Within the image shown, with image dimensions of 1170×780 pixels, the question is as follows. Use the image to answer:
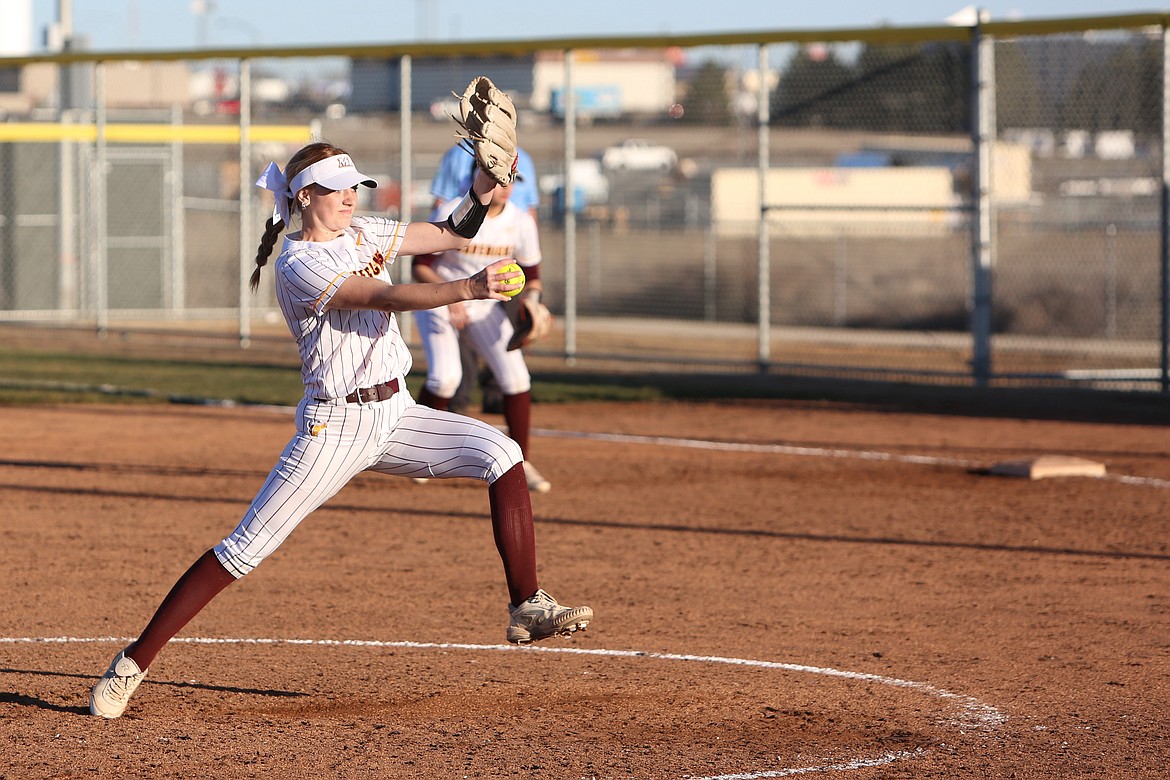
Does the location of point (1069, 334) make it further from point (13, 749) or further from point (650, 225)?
point (13, 749)

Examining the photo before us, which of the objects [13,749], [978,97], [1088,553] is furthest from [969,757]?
[978,97]

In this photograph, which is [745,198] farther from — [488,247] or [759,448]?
[488,247]

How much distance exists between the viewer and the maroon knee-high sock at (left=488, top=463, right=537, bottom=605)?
5.17 metres

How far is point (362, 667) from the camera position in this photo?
5777 mm

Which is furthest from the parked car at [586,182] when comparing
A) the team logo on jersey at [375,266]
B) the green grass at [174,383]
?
the team logo on jersey at [375,266]

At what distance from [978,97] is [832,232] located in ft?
57.8

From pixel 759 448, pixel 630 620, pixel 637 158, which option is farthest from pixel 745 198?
pixel 630 620

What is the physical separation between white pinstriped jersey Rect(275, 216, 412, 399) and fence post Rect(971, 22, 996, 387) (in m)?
10.3

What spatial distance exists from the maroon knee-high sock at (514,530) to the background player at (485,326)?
3966 mm

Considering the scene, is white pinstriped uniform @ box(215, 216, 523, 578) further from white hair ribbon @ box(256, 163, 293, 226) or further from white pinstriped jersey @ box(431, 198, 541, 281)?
white pinstriped jersey @ box(431, 198, 541, 281)

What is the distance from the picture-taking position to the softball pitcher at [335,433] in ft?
16.5

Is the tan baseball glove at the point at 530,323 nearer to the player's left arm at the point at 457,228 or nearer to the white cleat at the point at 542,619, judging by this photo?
the player's left arm at the point at 457,228

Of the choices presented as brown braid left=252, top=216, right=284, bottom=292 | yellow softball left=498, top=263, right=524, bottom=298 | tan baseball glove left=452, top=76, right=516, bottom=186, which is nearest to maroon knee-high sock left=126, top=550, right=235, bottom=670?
brown braid left=252, top=216, right=284, bottom=292

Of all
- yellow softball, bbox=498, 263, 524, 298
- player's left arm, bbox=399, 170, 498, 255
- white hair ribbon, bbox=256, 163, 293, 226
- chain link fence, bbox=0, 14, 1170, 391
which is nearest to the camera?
yellow softball, bbox=498, 263, 524, 298
